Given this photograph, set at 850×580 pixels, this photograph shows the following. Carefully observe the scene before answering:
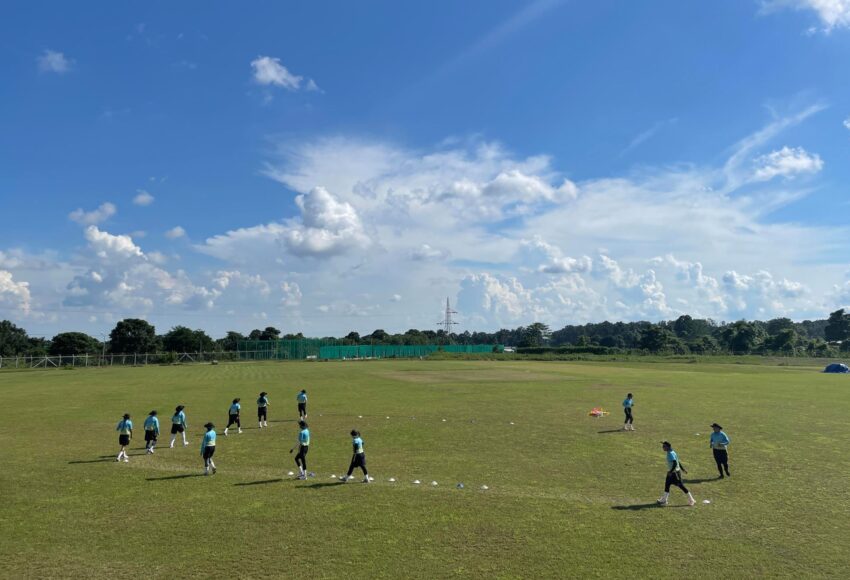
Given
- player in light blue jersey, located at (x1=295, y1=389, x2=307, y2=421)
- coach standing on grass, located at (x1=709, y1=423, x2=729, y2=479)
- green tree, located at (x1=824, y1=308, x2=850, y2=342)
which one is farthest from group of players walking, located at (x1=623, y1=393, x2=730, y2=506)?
green tree, located at (x1=824, y1=308, x2=850, y2=342)

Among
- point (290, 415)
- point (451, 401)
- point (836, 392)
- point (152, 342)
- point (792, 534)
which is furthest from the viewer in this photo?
point (152, 342)

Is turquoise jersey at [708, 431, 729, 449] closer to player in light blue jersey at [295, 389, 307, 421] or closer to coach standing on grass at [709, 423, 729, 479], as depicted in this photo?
coach standing on grass at [709, 423, 729, 479]

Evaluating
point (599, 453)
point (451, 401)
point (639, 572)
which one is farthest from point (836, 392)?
point (639, 572)

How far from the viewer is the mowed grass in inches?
470

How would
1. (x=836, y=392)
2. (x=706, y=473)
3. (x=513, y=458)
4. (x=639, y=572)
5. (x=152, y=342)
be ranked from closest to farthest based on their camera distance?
(x=639, y=572) → (x=706, y=473) → (x=513, y=458) → (x=836, y=392) → (x=152, y=342)

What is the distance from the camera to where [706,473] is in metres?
19.5

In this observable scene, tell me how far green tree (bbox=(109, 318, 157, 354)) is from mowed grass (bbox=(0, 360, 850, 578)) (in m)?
108

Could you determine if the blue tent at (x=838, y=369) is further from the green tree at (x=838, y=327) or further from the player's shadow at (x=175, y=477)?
the green tree at (x=838, y=327)

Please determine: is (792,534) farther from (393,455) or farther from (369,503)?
(393,455)

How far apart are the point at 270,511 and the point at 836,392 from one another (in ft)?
172

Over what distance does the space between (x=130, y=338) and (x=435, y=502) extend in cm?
13294

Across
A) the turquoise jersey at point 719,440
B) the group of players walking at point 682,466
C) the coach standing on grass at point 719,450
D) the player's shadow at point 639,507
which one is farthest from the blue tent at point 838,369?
the player's shadow at point 639,507

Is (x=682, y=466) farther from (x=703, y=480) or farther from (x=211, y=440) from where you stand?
(x=211, y=440)

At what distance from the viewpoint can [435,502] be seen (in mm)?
15773
